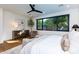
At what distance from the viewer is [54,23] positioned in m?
1.32

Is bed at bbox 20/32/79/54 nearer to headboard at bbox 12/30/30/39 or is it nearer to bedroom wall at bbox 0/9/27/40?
headboard at bbox 12/30/30/39

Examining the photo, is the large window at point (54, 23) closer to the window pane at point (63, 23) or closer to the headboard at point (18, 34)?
the window pane at point (63, 23)

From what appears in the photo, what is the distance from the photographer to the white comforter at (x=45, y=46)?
1.09 m

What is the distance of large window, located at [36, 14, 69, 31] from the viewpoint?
50.0 inches

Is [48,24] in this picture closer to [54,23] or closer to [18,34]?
[54,23]

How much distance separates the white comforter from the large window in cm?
12

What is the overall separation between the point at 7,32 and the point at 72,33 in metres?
0.90

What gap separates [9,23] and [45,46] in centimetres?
58

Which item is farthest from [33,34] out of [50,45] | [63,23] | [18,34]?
[63,23]

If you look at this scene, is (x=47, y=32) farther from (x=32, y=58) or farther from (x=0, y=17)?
(x=0, y=17)

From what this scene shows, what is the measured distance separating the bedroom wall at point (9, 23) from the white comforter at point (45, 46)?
0.99 ft

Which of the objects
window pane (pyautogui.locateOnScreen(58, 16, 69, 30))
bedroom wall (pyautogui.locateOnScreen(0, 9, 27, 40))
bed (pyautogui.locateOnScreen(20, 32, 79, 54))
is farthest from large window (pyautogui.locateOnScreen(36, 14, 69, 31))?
bedroom wall (pyautogui.locateOnScreen(0, 9, 27, 40))

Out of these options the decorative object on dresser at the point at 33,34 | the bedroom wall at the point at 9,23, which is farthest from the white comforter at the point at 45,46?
the bedroom wall at the point at 9,23

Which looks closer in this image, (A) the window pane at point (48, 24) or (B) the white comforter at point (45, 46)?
(B) the white comforter at point (45, 46)
